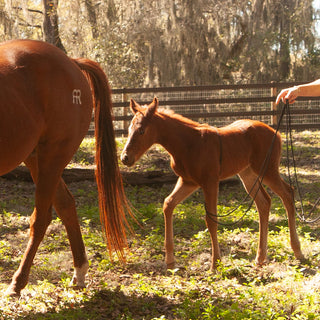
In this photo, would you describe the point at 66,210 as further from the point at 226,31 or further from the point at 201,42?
the point at 226,31

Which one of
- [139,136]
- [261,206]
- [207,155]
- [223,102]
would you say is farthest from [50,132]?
[223,102]

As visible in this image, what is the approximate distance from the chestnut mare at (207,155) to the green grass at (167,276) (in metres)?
0.33

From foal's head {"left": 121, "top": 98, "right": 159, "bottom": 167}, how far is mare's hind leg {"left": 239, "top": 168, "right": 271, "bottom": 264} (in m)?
1.30

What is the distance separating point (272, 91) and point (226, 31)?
8.05 m

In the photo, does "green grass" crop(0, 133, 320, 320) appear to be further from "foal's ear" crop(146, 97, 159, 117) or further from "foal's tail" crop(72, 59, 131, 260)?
"foal's ear" crop(146, 97, 159, 117)

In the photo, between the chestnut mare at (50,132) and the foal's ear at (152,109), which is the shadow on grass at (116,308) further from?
the foal's ear at (152,109)

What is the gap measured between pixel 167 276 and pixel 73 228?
1.18 meters

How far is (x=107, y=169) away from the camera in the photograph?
4535 mm

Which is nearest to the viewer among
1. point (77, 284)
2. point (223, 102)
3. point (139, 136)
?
point (77, 284)

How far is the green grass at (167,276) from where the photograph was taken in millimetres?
3754

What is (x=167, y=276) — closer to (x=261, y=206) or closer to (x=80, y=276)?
(x=80, y=276)

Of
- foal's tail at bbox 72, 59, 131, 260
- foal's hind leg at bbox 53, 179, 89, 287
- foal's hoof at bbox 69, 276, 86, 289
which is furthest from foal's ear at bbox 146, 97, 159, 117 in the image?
foal's hoof at bbox 69, 276, 86, 289

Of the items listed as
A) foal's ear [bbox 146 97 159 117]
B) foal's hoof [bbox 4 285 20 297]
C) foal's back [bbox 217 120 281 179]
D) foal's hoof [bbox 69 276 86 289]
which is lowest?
foal's hoof [bbox 69 276 86 289]

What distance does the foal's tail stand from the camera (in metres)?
4.40
